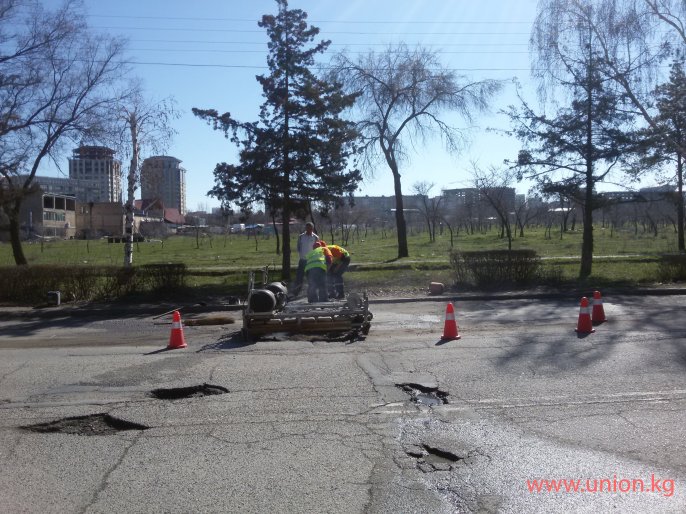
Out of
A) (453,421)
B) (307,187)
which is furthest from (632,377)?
(307,187)

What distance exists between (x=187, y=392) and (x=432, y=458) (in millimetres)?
3180

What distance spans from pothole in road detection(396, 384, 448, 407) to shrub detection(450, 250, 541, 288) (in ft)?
35.8

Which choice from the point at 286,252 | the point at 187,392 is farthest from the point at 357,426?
the point at 286,252

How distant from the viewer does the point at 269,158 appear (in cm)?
1933

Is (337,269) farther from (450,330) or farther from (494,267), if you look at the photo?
(494,267)

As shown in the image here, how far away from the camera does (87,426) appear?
5906 mm

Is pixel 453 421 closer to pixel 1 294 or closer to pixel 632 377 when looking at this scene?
pixel 632 377

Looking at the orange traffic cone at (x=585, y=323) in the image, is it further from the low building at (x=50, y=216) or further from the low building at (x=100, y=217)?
the low building at (x=100, y=217)

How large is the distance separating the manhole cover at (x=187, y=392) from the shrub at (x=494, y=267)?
38.0 ft

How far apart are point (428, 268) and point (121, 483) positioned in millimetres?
19300

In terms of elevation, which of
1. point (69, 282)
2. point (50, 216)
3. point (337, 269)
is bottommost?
point (69, 282)

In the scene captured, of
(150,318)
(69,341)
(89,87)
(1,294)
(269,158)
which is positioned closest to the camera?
(69,341)

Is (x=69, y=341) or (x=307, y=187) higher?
(x=307, y=187)

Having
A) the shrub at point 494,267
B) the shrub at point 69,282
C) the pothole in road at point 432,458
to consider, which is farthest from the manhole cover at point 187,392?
the shrub at point 494,267
